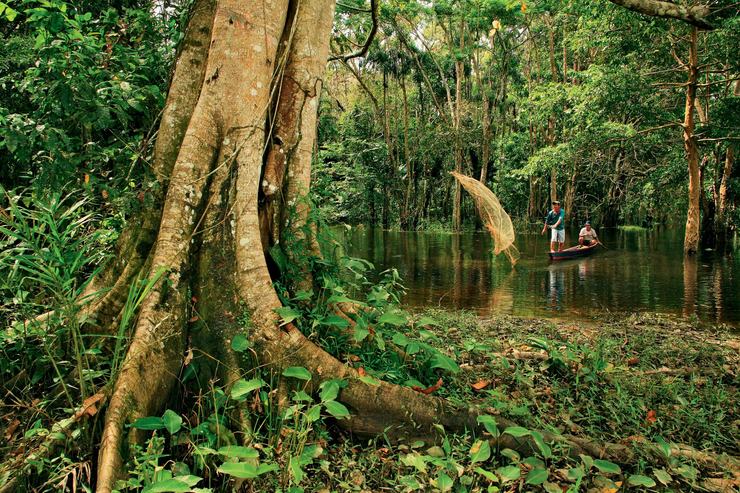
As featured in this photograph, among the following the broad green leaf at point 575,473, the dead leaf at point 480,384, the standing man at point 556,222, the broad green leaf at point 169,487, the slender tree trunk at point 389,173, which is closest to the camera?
the broad green leaf at point 169,487

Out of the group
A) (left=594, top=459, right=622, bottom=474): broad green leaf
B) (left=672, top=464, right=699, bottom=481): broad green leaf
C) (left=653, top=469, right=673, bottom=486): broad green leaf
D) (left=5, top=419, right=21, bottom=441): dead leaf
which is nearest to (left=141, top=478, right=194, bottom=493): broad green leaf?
(left=5, top=419, right=21, bottom=441): dead leaf

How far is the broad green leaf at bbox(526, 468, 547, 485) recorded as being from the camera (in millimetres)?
2422

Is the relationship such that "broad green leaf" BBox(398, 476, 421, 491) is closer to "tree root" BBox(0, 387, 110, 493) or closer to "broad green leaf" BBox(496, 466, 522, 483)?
"broad green leaf" BBox(496, 466, 522, 483)

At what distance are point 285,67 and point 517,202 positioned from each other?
38.5 m

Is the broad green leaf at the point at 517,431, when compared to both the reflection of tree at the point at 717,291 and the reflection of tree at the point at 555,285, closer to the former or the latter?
the reflection of tree at the point at 555,285

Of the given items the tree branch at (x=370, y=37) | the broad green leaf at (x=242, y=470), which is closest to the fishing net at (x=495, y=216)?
the tree branch at (x=370, y=37)

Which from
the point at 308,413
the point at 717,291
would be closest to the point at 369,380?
the point at 308,413

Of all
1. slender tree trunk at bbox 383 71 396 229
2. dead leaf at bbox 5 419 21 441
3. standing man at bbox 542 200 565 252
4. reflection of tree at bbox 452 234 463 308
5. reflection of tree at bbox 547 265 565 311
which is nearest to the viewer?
dead leaf at bbox 5 419 21 441

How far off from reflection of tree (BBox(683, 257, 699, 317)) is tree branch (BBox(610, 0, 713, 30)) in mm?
5727

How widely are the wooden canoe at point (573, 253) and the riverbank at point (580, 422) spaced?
1124 cm

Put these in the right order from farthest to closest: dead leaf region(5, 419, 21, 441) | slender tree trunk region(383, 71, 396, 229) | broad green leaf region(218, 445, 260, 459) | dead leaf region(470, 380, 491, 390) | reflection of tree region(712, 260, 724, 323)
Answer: slender tree trunk region(383, 71, 396, 229) → reflection of tree region(712, 260, 724, 323) → dead leaf region(470, 380, 491, 390) → dead leaf region(5, 419, 21, 441) → broad green leaf region(218, 445, 260, 459)

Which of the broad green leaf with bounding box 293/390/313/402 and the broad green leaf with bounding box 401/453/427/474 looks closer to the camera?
the broad green leaf with bounding box 401/453/427/474

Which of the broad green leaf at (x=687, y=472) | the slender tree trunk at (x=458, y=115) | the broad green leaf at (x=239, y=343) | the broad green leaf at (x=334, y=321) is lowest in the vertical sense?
the broad green leaf at (x=687, y=472)

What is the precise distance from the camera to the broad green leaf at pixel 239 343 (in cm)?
274
